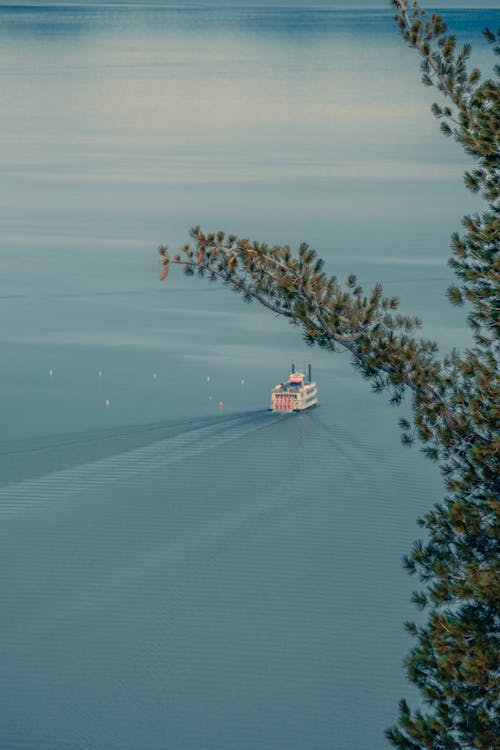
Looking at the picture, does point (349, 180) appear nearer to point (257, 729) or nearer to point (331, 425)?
point (331, 425)

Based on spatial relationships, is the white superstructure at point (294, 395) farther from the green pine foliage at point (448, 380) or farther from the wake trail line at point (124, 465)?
the green pine foliage at point (448, 380)

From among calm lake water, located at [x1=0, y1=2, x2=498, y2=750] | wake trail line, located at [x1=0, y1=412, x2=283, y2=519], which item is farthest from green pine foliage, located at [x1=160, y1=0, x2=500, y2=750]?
wake trail line, located at [x1=0, y1=412, x2=283, y2=519]

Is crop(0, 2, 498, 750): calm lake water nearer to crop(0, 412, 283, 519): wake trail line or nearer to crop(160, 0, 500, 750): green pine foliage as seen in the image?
crop(0, 412, 283, 519): wake trail line

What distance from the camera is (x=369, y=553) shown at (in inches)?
1077

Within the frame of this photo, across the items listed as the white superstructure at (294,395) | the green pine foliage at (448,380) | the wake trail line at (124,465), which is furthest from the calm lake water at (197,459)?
the green pine foliage at (448,380)

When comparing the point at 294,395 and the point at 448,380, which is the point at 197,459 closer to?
the point at 294,395

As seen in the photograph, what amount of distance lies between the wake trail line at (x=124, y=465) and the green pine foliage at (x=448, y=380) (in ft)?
58.1

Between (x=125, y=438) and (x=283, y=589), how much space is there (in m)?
9.57

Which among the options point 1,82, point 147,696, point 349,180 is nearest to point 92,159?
point 349,180

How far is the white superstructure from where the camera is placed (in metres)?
36.5

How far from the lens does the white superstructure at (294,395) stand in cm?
3650

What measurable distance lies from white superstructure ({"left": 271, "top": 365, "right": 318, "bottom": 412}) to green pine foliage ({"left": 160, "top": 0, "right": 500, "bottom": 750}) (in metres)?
23.4

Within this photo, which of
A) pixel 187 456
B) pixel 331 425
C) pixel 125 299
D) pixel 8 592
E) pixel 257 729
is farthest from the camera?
pixel 125 299

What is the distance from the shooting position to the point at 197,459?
33.0 m
